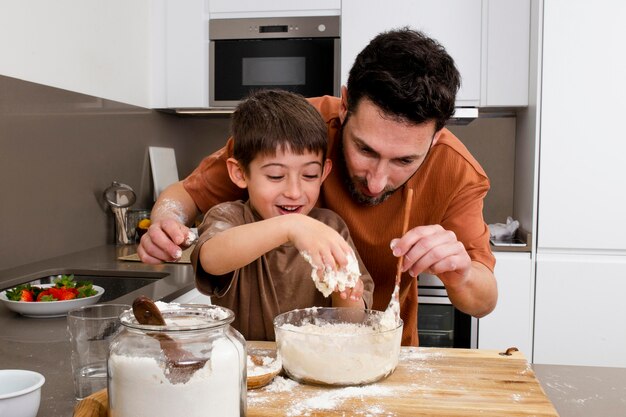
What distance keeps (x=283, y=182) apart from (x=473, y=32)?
187 cm

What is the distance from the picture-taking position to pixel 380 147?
3.90 feet

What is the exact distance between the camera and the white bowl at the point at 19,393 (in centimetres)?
75

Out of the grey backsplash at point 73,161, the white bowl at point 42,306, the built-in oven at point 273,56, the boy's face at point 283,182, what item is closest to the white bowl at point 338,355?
the boy's face at point 283,182

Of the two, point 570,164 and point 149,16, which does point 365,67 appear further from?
point 149,16

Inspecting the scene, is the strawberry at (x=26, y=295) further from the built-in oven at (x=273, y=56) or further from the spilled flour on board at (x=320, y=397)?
the built-in oven at (x=273, y=56)

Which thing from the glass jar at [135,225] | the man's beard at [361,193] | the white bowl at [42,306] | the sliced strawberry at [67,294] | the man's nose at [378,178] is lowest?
the white bowl at [42,306]

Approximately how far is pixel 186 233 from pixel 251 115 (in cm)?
27

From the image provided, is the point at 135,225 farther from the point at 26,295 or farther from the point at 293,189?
the point at 293,189

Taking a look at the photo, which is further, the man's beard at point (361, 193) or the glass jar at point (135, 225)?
the glass jar at point (135, 225)

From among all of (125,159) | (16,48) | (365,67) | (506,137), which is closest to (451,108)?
(365,67)

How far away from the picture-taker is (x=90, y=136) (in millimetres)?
2326

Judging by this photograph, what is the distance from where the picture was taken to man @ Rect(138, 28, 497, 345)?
1.16 metres

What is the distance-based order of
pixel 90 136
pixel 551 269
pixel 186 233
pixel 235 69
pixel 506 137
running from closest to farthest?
pixel 186 233
pixel 90 136
pixel 551 269
pixel 235 69
pixel 506 137

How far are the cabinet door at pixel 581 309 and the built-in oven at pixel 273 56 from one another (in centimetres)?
121
